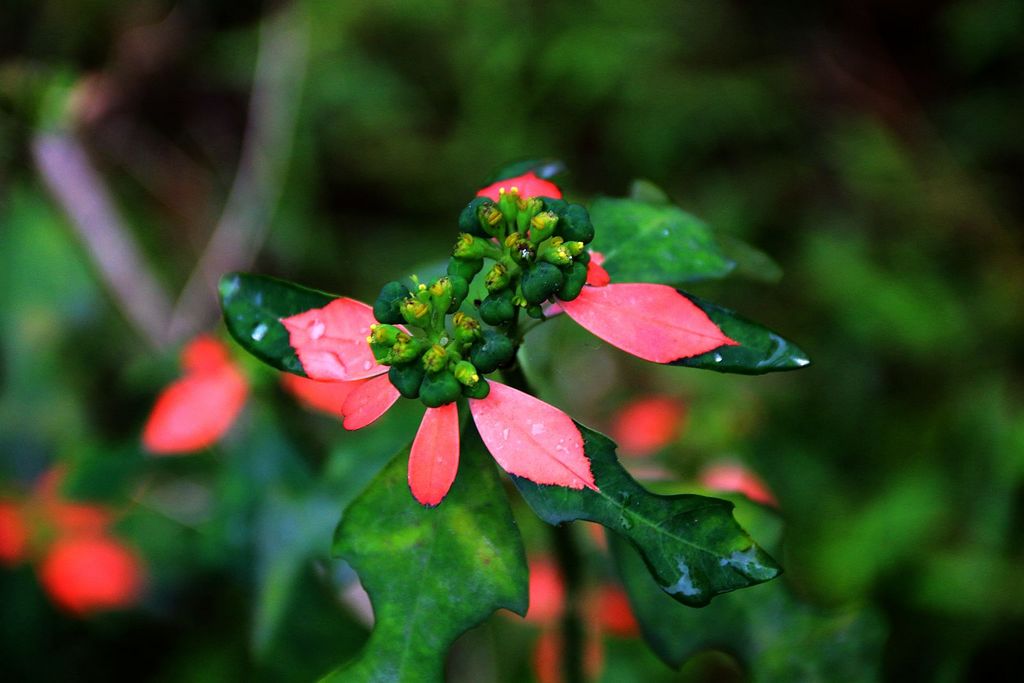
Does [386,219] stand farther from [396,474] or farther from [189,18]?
[396,474]

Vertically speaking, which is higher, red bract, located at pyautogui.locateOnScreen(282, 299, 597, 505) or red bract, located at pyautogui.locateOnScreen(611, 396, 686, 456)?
red bract, located at pyautogui.locateOnScreen(282, 299, 597, 505)

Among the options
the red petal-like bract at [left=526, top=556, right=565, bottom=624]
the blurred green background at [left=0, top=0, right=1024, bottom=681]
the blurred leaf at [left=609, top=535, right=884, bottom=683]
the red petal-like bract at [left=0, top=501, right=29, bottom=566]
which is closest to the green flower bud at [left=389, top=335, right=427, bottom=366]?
the blurred leaf at [left=609, top=535, right=884, bottom=683]

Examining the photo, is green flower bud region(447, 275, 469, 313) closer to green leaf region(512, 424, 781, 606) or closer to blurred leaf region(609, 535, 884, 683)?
green leaf region(512, 424, 781, 606)

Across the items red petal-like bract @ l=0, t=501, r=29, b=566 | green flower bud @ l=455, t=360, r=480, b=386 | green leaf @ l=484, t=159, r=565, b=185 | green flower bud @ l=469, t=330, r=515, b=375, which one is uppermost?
green leaf @ l=484, t=159, r=565, b=185

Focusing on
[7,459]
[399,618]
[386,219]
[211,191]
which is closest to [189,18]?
[211,191]

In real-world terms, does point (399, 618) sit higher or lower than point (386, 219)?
higher

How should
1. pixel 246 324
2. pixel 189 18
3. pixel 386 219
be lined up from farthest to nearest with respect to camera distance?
1. pixel 189 18
2. pixel 386 219
3. pixel 246 324

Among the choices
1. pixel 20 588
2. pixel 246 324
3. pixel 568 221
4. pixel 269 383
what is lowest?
pixel 20 588
